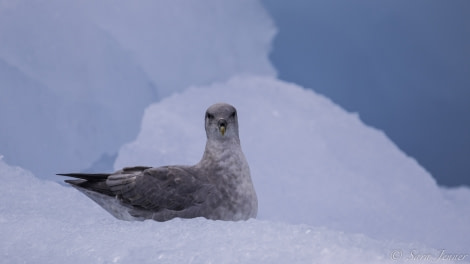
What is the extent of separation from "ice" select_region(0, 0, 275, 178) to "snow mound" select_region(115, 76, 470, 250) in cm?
31

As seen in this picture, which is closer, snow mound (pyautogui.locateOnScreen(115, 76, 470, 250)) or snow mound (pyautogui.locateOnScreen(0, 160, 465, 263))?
snow mound (pyautogui.locateOnScreen(0, 160, 465, 263))

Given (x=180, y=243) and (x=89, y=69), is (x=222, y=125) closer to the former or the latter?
(x=180, y=243)

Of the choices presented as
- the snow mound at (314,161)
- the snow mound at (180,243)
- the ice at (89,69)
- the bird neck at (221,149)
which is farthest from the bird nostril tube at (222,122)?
the ice at (89,69)

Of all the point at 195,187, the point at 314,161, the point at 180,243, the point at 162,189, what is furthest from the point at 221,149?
the point at 314,161

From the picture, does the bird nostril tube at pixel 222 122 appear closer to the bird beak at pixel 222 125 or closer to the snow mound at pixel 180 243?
the bird beak at pixel 222 125

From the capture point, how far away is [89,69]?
6984 mm

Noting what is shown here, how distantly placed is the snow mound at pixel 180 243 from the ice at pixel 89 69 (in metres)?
2.79

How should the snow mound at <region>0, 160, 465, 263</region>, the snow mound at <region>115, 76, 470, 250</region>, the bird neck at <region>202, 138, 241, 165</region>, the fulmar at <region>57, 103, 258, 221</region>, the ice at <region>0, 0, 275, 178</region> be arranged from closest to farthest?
1. the snow mound at <region>0, 160, 465, 263</region>
2. the fulmar at <region>57, 103, 258, 221</region>
3. the bird neck at <region>202, 138, 241, 165</region>
4. the ice at <region>0, 0, 275, 178</region>
5. the snow mound at <region>115, 76, 470, 250</region>

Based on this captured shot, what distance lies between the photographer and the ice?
21.1ft

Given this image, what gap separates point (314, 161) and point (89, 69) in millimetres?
2817

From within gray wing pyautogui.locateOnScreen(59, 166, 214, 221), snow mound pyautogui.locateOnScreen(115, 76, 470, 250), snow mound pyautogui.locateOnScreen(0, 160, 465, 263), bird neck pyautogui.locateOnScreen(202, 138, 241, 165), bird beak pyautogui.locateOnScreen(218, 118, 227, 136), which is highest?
snow mound pyautogui.locateOnScreen(115, 76, 470, 250)

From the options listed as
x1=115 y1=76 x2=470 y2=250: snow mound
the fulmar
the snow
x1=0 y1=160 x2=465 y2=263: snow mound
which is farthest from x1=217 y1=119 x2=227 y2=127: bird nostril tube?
x1=115 y1=76 x2=470 y2=250: snow mound

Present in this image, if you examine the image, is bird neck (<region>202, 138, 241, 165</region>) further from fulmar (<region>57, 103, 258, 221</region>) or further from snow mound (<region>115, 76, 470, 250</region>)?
snow mound (<region>115, 76, 470, 250</region>)

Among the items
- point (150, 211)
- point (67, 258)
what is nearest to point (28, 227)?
point (67, 258)
